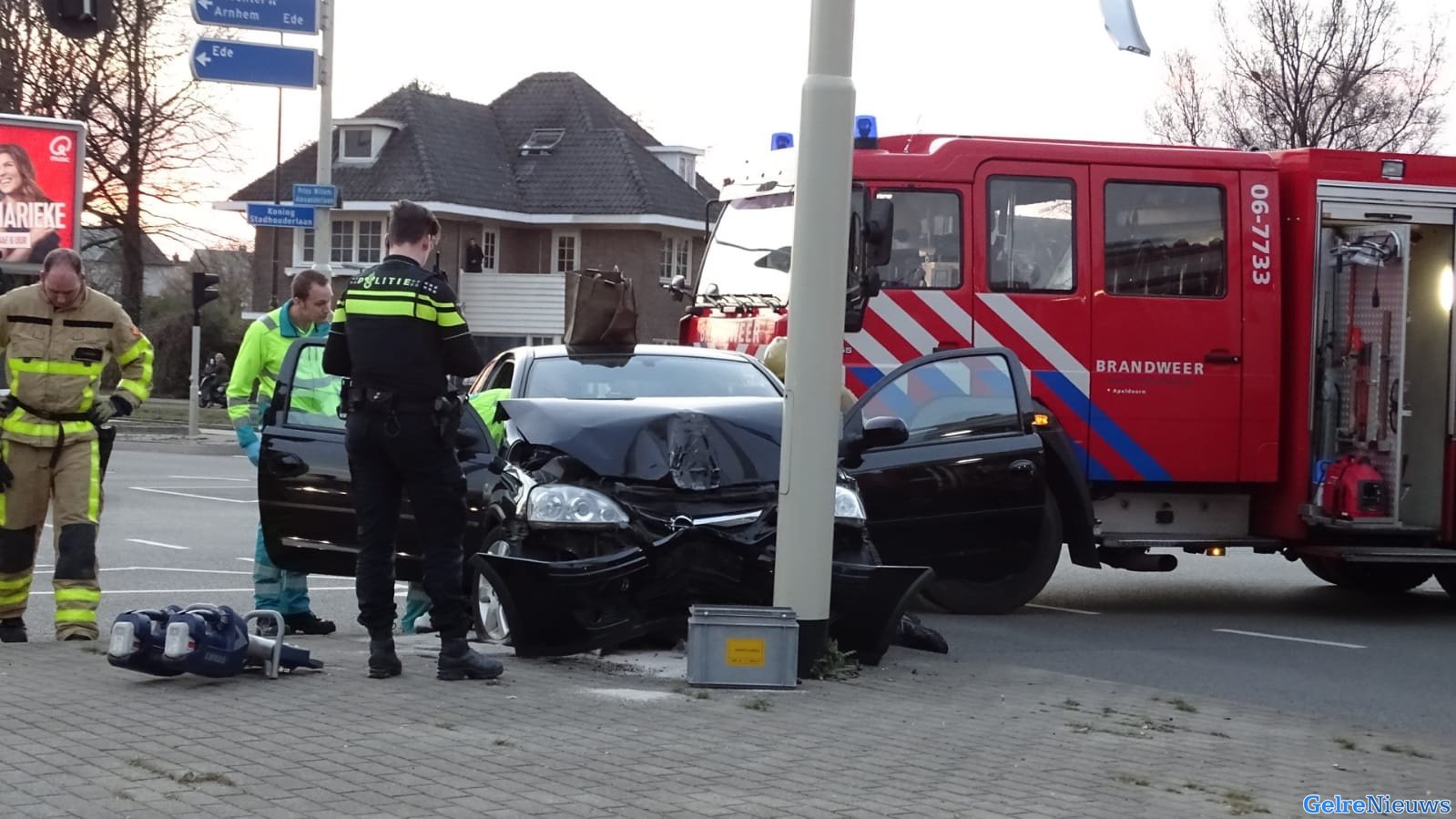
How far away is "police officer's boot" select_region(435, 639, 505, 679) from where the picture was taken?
7320 millimetres

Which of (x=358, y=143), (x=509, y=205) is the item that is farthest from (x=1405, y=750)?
(x=358, y=143)

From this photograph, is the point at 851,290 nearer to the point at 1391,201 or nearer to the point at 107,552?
the point at 1391,201

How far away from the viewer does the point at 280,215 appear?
68.5ft

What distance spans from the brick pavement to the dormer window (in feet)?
Result: 157

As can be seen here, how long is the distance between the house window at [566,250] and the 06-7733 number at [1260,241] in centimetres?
4171

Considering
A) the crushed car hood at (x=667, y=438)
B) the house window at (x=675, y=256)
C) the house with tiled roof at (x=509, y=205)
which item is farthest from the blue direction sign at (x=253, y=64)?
the house window at (x=675, y=256)

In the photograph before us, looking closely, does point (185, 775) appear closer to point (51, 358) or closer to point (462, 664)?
point (462, 664)

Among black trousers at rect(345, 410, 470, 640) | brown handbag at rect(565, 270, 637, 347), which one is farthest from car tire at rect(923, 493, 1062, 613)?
black trousers at rect(345, 410, 470, 640)

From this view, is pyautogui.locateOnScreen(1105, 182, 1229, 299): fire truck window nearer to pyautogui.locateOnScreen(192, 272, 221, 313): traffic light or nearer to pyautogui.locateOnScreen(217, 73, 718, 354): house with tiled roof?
pyautogui.locateOnScreen(192, 272, 221, 313): traffic light

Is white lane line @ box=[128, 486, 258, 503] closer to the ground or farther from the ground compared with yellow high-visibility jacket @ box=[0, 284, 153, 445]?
closer to the ground

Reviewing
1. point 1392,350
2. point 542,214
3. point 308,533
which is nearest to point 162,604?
point 308,533

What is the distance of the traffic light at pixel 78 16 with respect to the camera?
1351 cm

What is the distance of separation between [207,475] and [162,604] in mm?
14056

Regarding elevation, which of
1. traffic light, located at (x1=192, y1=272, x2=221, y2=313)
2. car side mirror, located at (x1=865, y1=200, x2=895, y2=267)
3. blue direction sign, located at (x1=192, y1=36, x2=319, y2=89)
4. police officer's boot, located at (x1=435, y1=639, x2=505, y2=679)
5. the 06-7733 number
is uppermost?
blue direction sign, located at (x1=192, y1=36, x2=319, y2=89)
